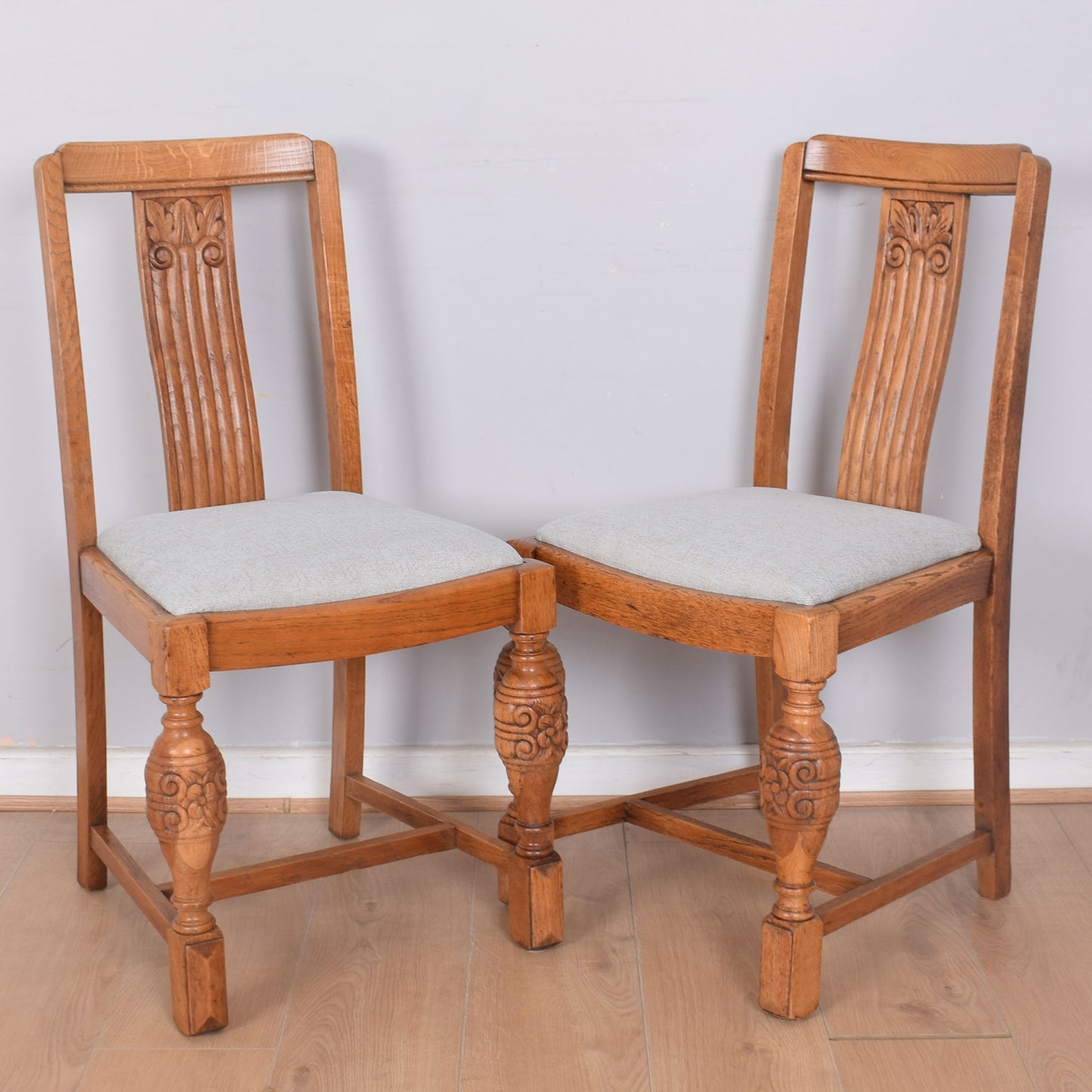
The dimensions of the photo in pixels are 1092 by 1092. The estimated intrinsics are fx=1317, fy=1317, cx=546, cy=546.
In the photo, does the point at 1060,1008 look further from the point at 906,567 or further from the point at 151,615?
the point at 151,615

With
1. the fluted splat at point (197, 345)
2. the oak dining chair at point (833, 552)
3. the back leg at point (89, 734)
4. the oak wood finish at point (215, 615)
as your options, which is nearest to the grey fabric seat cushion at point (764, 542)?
the oak dining chair at point (833, 552)

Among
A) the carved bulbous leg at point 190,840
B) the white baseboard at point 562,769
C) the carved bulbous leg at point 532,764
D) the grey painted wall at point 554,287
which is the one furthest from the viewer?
the white baseboard at point 562,769

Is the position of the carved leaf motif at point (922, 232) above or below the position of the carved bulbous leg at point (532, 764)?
above

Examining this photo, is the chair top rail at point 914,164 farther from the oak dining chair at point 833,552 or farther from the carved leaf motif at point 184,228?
the carved leaf motif at point 184,228

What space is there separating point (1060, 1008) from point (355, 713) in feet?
3.05

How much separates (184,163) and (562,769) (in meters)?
0.98

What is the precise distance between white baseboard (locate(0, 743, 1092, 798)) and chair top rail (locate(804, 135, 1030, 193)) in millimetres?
820

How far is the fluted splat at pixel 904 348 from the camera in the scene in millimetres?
1622

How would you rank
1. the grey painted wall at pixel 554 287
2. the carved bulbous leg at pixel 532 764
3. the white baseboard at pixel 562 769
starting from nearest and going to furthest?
1. the carved bulbous leg at pixel 532 764
2. the grey painted wall at pixel 554 287
3. the white baseboard at pixel 562 769

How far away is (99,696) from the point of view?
1588 millimetres

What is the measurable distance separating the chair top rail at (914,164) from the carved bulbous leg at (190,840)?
102cm

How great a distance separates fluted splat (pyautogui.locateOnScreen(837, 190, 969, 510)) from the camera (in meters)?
1.62

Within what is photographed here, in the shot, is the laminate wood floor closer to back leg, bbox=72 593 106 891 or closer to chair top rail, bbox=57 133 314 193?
back leg, bbox=72 593 106 891

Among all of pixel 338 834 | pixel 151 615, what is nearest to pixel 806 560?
pixel 151 615
